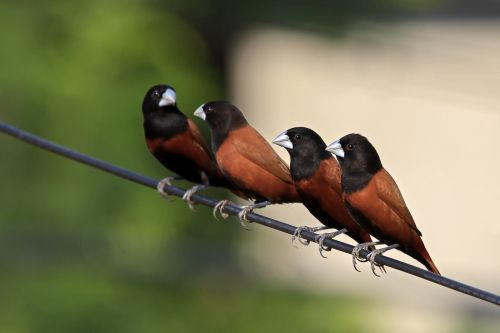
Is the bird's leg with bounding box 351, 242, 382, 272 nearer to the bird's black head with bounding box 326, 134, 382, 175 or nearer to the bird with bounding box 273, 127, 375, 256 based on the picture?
the bird with bounding box 273, 127, 375, 256

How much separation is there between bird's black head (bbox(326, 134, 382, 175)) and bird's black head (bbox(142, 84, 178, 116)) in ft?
2.95

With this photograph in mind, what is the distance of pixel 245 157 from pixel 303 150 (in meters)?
0.37

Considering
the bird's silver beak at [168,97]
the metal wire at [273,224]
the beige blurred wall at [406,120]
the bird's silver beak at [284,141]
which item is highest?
the beige blurred wall at [406,120]

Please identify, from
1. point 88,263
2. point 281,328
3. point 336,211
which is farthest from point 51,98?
point 336,211

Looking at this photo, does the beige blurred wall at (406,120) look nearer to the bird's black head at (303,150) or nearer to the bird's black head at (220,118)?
the bird's black head at (220,118)

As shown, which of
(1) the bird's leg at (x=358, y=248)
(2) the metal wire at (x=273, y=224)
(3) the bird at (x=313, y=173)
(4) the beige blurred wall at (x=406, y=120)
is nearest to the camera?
(2) the metal wire at (x=273, y=224)

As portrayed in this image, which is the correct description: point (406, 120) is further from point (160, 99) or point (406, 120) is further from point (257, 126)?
point (160, 99)

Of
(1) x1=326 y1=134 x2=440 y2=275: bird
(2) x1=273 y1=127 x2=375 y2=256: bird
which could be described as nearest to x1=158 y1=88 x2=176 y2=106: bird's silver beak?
(2) x1=273 y1=127 x2=375 y2=256: bird

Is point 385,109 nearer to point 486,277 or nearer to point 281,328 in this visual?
point 486,277

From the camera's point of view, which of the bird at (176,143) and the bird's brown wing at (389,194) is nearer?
the bird's brown wing at (389,194)

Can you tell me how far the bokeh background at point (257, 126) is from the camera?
13.1 meters

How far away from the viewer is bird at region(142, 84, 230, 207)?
19.4ft

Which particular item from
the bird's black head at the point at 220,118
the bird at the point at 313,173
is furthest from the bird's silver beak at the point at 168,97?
the bird at the point at 313,173

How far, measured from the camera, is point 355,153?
522 cm
